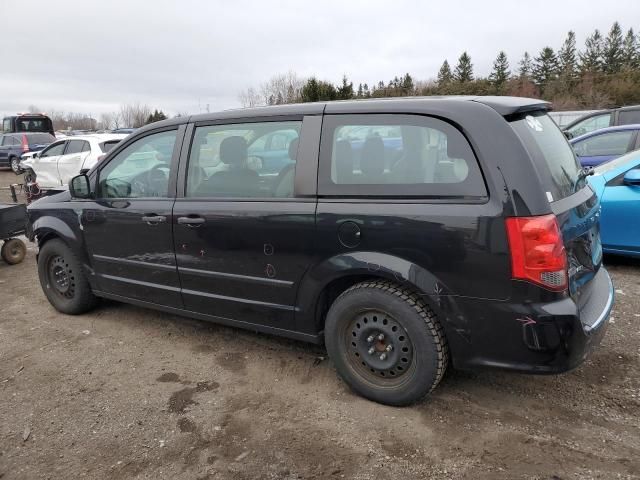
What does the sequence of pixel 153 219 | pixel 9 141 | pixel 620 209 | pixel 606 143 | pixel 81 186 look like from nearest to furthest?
1. pixel 153 219
2. pixel 81 186
3. pixel 620 209
4. pixel 606 143
5. pixel 9 141

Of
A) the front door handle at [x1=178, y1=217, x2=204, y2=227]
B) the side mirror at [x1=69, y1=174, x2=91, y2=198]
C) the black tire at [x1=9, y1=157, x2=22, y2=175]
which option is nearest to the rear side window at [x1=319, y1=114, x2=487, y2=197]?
the front door handle at [x1=178, y1=217, x2=204, y2=227]

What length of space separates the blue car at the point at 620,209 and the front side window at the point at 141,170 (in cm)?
437

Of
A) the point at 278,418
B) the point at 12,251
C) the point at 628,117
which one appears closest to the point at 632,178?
the point at 278,418

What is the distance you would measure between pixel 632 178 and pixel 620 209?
0.39 metres

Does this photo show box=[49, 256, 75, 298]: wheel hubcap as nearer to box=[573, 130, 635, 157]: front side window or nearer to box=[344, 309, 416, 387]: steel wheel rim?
box=[344, 309, 416, 387]: steel wheel rim

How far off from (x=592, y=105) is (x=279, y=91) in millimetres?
24800

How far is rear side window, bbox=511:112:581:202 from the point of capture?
2648 mm

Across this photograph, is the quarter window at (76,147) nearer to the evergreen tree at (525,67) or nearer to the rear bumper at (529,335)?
the rear bumper at (529,335)

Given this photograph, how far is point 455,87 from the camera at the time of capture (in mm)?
44688

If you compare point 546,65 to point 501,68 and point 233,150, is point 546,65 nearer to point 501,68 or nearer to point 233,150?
point 501,68

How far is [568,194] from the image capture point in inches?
112

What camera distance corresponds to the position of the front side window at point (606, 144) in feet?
24.6

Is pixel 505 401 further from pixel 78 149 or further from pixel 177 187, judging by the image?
pixel 78 149

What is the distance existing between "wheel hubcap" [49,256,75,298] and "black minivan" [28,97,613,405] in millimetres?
973
